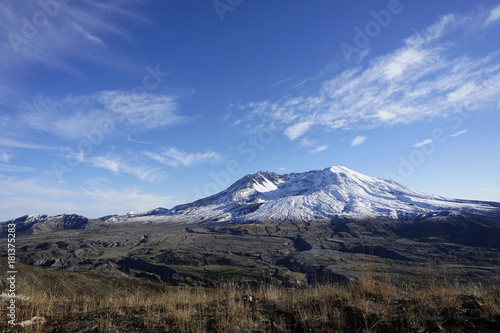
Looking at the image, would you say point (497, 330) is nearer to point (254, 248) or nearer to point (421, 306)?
point (421, 306)

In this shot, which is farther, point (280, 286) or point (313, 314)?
point (280, 286)

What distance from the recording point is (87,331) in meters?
5.35

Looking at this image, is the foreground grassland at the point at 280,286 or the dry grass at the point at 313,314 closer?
the dry grass at the point at 313,314

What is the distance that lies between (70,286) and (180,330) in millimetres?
41006

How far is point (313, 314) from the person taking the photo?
5.55 m

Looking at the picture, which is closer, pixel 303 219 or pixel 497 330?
pixel 497 330

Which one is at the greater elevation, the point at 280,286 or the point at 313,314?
the point at 313,314

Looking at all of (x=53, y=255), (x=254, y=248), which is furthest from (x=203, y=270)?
(x=53, y=255)

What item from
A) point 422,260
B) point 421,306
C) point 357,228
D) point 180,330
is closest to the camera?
point 180,330

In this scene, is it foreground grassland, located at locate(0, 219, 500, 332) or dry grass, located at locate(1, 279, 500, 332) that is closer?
dry grass, located at locate(1, 279, 500, 332)

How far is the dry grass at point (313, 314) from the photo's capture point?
16.3ft

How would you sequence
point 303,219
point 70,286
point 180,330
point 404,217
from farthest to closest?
point 303,219, point 404,217, point 70,286, point 180,330

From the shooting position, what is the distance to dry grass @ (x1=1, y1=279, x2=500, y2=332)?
195 inches

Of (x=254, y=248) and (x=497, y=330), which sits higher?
(x=497, y=330)
